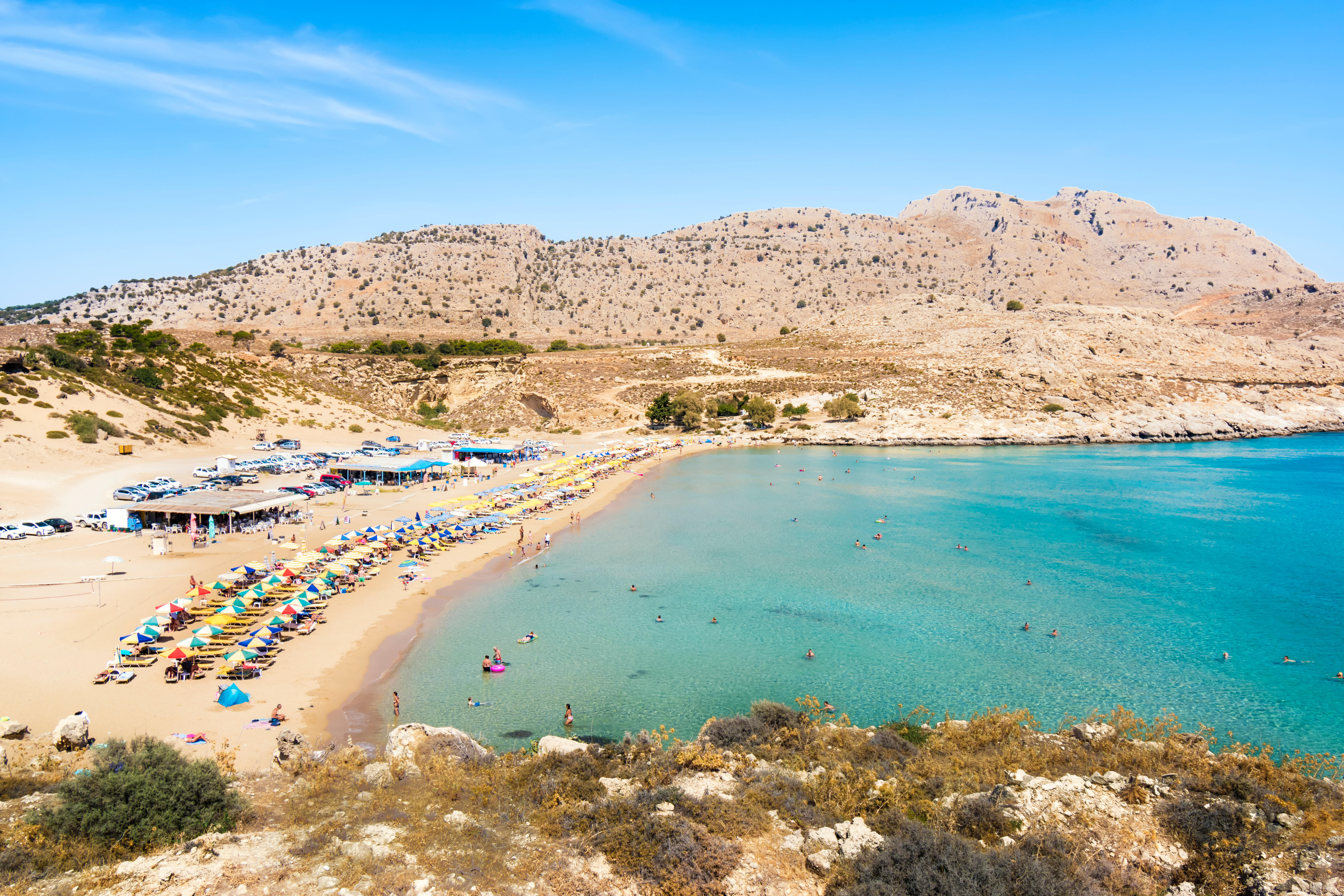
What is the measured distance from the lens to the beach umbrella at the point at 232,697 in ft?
57.9

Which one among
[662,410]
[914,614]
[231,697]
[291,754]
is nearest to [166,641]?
[231,697]

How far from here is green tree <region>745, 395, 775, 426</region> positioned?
77.1m

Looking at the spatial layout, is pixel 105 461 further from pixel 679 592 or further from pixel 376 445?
pixel 679 592

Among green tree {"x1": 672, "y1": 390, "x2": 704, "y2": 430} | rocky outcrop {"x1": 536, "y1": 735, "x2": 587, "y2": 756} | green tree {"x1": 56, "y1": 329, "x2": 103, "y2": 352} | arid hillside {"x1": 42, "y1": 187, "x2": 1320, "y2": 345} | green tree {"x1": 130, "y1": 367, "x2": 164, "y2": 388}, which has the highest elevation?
arid hillside {"x1": 42, "y1": 187, "x2": 1320, "y2": 345}

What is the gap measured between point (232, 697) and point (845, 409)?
222 feet

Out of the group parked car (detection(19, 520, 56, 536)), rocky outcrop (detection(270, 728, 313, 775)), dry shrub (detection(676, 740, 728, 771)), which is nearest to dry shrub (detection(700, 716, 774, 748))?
dry shrub (detection(676, 740, 728, 771))

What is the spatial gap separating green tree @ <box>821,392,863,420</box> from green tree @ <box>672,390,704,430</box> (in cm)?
1456

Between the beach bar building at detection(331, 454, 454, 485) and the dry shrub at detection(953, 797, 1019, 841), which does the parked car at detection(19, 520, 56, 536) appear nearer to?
the beach bar building at detection(331, 454, 454, 485)

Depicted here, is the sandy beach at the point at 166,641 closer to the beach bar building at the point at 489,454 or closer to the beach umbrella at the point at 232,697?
the beach umbrella at the point at 232,697

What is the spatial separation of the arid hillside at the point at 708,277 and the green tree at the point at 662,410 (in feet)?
119

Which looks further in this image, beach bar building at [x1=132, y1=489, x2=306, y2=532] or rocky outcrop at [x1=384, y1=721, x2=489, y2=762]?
beach bar building at [x1=132, y1=489, x2=306, y2=532]

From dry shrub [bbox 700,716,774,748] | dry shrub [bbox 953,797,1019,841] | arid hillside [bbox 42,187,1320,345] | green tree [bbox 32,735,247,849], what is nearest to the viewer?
green tree [bbox 32,735,247,849]

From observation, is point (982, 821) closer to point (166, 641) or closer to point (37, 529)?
point (166, 641)

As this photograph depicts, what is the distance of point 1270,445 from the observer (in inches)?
2778
